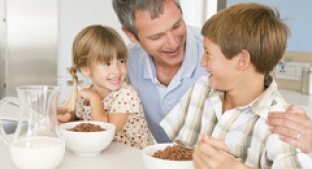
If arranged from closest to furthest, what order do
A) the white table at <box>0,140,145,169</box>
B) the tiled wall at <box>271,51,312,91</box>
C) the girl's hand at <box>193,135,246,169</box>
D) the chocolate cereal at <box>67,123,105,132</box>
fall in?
the girl's hand at <box>193,135,246,169</box>, the white table at <box>0,140,145,169</box>, the chocolate cereal at <box>67,123,105,132</box>, the tiled wall at <box>271,51,312,91</box>

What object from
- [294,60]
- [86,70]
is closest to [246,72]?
[86,70]

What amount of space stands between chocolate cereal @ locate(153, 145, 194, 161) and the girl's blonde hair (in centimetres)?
63

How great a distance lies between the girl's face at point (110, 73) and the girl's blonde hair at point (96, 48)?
2 centimetres

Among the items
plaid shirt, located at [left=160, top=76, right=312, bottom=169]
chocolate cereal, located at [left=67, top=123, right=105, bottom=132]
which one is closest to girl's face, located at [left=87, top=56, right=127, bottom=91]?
plaid shirt, located at [left=160, top=76, right=312, bottom=169]

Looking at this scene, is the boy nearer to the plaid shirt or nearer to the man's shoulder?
the plaid shirt

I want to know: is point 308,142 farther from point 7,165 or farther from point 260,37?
point 7,165

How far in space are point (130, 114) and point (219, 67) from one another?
1.62 ft

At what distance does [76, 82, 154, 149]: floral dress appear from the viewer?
147 cm

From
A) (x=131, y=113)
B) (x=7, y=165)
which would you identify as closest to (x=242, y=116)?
(x=131, y=113)

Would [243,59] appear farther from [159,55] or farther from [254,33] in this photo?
[159,55]

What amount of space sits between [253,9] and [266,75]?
0.21 m

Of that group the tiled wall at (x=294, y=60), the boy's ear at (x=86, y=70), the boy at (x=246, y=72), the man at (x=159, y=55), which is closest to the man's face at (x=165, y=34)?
the man at (x=159, y=55)

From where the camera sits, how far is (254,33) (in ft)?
3.59

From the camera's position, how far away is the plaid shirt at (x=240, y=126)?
3.15ft
